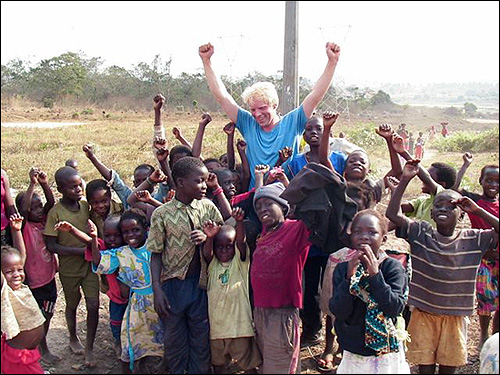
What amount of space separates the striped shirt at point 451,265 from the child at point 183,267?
126 centimetres

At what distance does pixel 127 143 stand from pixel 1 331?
12.7 meters

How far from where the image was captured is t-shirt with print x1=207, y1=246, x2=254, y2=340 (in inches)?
119

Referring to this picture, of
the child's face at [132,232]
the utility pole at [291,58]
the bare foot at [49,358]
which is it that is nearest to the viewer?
the child's face at [132,232]

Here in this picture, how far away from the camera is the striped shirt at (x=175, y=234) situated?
292 cm

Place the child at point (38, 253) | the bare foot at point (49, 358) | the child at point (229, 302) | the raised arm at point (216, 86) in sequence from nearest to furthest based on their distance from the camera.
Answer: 1. the child at point (229, 302)
2. the child at point (38, 253)
3. the bare foot at point (49, 358)
4. the raised arm at point (216, 86)

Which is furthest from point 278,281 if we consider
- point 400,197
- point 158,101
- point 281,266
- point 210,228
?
point 158,101

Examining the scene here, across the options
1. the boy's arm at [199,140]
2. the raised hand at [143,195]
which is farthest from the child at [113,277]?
the boy's arm at [199,140]

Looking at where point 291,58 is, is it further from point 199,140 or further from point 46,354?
point 46,354

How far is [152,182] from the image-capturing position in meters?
3.46

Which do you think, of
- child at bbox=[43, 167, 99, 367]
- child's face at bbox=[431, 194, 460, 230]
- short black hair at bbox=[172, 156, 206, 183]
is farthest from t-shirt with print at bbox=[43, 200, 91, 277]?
child's face at bbox=[431, 194, 460, 230]

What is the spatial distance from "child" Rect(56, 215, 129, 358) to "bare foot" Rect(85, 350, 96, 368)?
0.56 feet

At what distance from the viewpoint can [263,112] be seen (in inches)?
144

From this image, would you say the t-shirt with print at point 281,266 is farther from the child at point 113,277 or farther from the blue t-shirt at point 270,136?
the child at point 113,277

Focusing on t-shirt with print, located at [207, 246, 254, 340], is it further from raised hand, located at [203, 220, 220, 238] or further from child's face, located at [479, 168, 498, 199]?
child's face, located at [479, 168, 498, 199]
